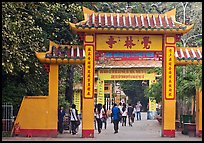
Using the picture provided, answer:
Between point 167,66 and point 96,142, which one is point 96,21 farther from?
point 96,142

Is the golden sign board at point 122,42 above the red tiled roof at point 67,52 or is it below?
above

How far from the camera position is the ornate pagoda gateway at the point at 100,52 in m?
19.1

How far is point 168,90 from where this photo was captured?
19469 millimetres

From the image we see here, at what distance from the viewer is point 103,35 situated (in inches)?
772

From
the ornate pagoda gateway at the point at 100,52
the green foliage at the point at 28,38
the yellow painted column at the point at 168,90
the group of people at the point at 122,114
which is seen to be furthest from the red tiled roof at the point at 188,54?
the green foliage at the point at 28,38

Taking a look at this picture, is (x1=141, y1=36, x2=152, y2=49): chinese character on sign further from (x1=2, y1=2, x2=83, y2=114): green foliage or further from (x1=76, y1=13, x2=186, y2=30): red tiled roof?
(x1=2, y1=2, x2=83, y2=114): green foliage

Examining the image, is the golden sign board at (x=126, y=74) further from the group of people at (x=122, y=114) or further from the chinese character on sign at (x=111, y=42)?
the chinese character on sign at (x=111, y=42)

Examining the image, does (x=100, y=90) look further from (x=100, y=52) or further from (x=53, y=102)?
(x=53, y=102)

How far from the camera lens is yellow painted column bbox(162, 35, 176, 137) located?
19422 mm

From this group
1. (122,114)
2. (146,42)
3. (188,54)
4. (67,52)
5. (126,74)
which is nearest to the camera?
(67,52)

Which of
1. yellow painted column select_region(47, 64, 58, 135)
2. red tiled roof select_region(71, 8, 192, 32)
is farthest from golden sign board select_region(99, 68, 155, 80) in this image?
yellow painted column select_region(47, 64, 58, 135)

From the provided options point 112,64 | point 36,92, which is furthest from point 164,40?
point 112,64

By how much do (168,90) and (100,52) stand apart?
3.38m

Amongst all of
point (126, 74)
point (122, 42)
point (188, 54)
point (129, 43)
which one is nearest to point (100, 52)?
point (122, 42)
